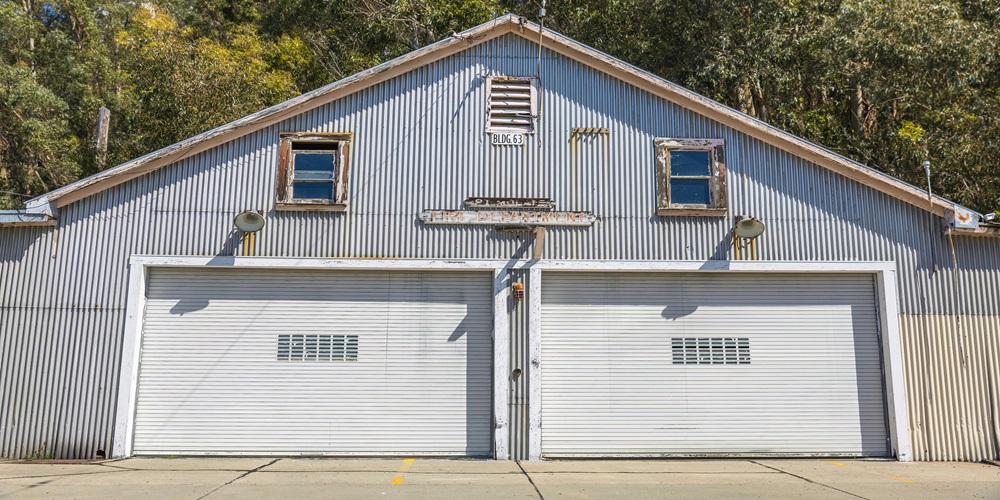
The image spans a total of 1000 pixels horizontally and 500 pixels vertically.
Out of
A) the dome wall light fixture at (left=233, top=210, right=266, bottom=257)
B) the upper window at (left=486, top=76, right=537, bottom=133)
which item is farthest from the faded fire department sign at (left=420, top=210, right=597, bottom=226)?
the dome wall light fixture at (left=233, top=210, right=266, bottom=257)

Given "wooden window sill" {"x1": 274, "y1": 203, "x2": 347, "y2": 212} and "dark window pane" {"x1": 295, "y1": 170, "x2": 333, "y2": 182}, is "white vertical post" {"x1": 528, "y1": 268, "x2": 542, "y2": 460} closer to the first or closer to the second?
"wooden window sill" {"x1": 274, "y1": 203, "x2": 347, "y2": 212}

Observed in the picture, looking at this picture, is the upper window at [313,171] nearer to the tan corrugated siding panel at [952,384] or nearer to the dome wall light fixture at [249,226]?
the dome wall light fixture at [249,226]

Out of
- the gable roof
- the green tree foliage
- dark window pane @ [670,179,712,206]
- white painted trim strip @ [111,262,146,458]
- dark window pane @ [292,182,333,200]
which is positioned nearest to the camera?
white painted trim strip @ [111,262,146,458]

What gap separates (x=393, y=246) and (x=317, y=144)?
2176mm

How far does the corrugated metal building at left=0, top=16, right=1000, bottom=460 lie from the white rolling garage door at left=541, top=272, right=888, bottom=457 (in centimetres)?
4

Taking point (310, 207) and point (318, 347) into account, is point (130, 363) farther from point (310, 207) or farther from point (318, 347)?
point (310, 207)

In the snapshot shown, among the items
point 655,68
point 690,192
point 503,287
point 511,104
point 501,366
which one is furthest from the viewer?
point 655,68

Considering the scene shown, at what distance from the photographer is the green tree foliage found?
1742cm

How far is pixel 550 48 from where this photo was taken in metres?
12.2

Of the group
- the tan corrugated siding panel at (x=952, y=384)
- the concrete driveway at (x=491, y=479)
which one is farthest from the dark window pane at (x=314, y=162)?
the tan corrugated siding panel at (x=952, y=384)

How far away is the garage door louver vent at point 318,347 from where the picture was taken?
11344 mm

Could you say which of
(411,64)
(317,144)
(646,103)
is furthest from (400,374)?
(646,103)

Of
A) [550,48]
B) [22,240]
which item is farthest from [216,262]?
[550,48]

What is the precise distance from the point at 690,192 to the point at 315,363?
6.84m
